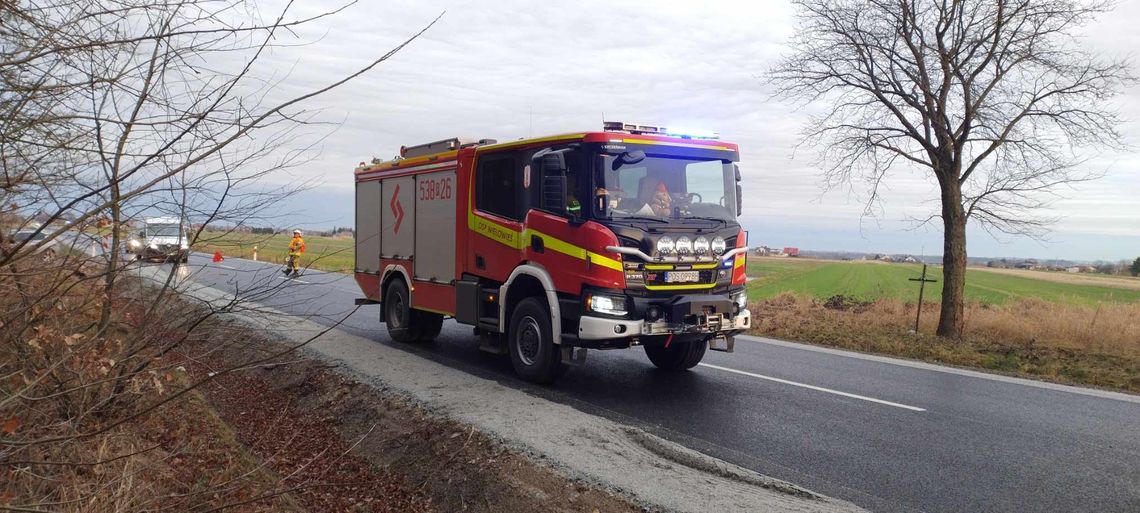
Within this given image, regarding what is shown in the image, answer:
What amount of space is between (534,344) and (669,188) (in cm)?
226

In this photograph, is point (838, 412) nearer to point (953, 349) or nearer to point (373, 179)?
point (953, 349)

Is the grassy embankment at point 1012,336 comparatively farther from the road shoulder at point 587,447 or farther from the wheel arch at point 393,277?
the road shoulder at point 587,447

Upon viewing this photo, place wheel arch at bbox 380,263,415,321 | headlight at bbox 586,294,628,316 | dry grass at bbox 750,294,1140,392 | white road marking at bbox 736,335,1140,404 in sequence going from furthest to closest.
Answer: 1. wheel arch at bbox 380,263,415,321
2. dry grass at bbox 750,294,1140,392
3. white road marking at bbox 736,335,1140,404
4. headlight at bbox 586,294,628,316

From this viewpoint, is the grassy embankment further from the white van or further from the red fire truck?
the white van

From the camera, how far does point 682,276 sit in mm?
7652

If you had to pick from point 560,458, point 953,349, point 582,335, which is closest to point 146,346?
point 560,458

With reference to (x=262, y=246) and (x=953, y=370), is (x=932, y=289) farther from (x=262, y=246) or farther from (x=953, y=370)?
(x=262, y=246)

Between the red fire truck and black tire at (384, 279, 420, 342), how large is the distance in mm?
1252

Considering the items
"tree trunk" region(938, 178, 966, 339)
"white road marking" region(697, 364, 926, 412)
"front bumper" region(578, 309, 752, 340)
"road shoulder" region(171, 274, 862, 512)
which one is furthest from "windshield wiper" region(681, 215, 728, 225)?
"tree trunk" region(938, 178, 966, 339)

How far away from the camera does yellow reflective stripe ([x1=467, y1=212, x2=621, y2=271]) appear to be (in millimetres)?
7266

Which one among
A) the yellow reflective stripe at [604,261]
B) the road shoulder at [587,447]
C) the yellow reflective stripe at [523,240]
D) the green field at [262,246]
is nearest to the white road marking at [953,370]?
the yellow reflective stripe at [604,261]

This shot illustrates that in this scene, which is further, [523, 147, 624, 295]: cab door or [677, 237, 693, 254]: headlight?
[677, 237, 693, 254]: headlight

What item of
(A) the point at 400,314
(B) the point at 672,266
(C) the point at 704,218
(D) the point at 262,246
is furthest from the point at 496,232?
(D) the point at 262,246

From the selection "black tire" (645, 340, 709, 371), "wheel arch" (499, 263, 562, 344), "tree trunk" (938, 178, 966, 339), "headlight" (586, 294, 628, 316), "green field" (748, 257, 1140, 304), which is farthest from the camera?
"green field" (748, 257, 1140, 304)
